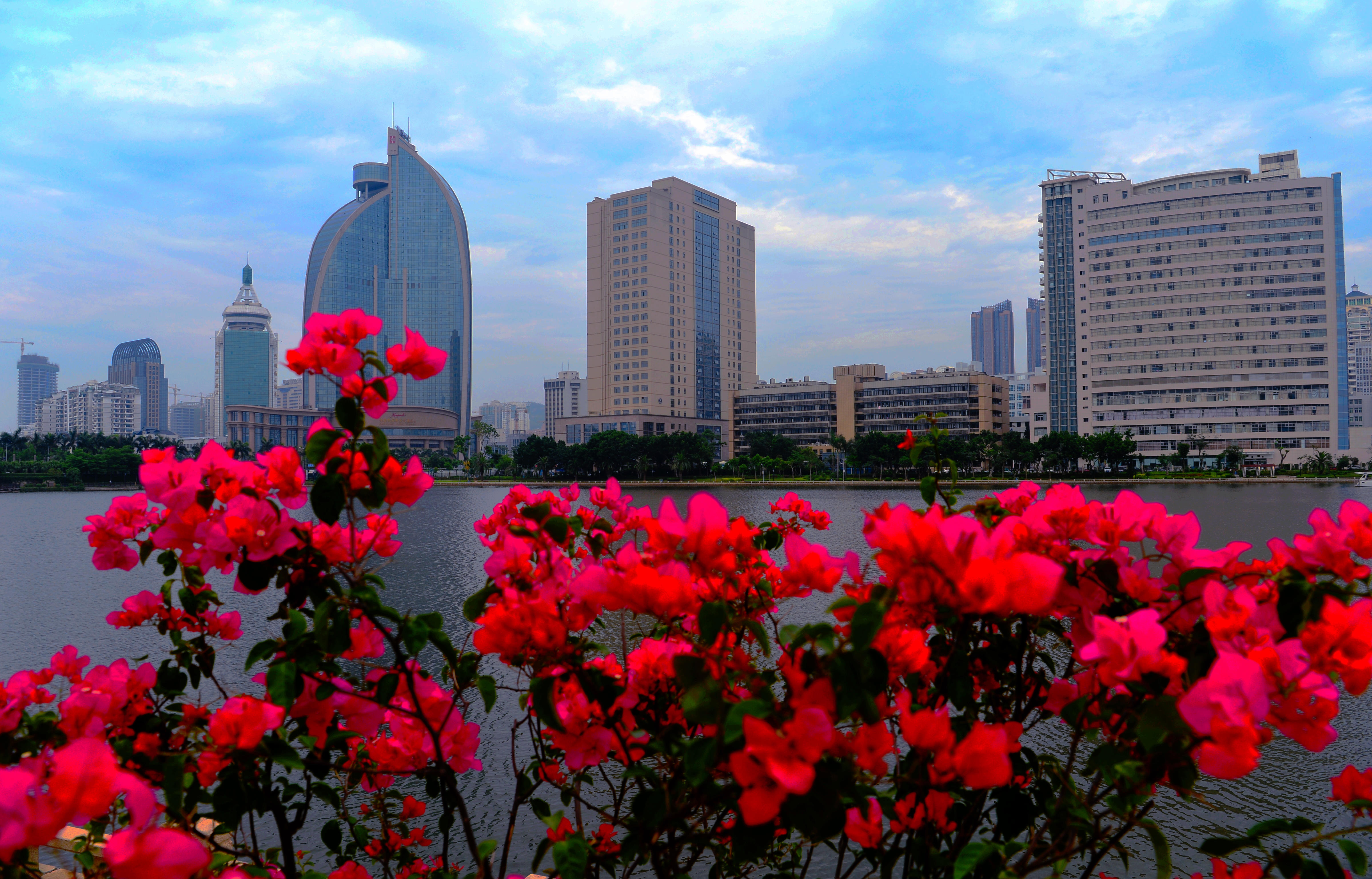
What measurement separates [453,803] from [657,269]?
8735 centimetres

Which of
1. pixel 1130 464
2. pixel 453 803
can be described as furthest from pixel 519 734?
pixel 1130 464

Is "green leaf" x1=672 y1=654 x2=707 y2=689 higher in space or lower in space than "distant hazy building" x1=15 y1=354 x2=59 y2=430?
lower

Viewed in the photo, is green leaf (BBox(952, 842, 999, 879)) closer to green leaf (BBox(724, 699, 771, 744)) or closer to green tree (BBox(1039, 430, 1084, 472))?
green leaf (BBox(724, 699, 771, 744))

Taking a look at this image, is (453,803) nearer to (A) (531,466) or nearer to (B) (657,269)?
(A) (531,466)

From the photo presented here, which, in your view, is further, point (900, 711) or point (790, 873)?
point (790, 873)

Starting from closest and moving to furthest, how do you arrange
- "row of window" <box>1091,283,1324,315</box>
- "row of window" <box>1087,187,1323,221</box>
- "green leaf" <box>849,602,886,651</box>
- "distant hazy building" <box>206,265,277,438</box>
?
"green leaf" <box>849,602,886,651</box> < "row of window" <box>1087,187,1323,221</box> < "row of window" <box>1091,283,1324,315</box> < "distant hazy building" <box>206,265,277,438</box>

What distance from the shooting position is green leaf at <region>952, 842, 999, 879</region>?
3.36 feet

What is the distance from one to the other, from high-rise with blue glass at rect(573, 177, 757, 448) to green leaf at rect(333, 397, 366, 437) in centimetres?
8144

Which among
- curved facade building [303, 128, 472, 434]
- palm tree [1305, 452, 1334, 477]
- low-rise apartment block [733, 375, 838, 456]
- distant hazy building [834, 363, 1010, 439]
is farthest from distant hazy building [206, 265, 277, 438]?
palm tree [1305, 452, 1334, 477]

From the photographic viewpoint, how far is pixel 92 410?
468 ft

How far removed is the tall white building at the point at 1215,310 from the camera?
5912 centimetres

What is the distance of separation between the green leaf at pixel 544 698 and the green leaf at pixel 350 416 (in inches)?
20.9

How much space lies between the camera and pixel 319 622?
3.68ft

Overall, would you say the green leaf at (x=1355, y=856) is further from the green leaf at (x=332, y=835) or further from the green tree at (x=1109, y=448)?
the green tree at (x=1109, y=448)
